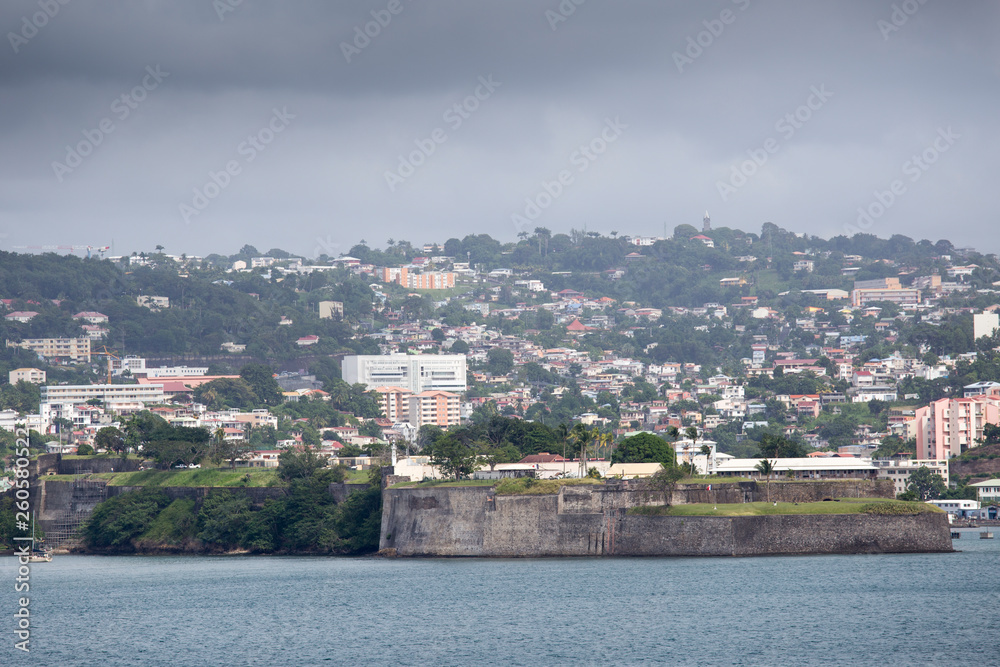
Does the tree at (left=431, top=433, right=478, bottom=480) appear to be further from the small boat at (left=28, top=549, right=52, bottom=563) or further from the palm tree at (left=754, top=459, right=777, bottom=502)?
the small boat at (left=28, top=549, right=52, bottom=563)

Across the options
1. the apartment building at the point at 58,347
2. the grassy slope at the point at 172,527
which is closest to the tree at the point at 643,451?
the grassy slope at the point at 172,527

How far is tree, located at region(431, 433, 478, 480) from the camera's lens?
7275 centimetres

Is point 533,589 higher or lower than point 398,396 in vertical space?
lower

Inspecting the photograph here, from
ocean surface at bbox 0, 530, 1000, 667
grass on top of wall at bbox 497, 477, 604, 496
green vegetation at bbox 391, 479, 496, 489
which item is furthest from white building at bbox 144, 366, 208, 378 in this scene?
grass on top of wall at bbox 497, 477, 604, 496

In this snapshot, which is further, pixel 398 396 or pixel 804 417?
pixel 398 396

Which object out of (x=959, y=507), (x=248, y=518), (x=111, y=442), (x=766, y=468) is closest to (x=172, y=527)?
(x=248, y=518)

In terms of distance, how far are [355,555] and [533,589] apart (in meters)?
20.3

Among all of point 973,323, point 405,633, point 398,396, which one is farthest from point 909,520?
point 973,323

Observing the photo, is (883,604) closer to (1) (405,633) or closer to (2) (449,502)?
(1) (405,633)

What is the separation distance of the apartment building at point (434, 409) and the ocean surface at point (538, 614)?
9679 cm

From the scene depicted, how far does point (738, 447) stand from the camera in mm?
129125

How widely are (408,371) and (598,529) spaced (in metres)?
122

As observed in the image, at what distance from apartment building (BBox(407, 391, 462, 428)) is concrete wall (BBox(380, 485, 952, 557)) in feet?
301

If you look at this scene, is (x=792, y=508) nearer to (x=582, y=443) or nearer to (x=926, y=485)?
(x=582, y=443)
